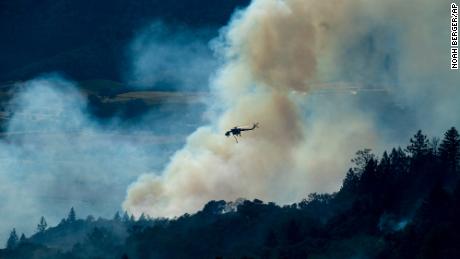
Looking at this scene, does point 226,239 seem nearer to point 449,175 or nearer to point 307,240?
point 307,240

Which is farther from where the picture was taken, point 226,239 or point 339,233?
point 226,239

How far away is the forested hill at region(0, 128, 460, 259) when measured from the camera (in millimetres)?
148000

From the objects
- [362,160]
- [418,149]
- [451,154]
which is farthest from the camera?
[362,160]

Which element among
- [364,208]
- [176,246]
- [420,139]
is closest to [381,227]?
[364,208]

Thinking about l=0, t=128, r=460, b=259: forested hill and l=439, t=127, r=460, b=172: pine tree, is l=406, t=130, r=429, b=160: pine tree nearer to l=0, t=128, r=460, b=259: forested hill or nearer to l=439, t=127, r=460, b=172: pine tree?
l=0, t=128, r=460, b=259: forested hill

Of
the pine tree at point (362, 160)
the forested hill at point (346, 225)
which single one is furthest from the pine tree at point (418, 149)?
the pine tree at point (362, 160)

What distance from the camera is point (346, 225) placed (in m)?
165

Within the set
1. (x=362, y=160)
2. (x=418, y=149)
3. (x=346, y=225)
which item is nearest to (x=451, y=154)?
(x=418, y=149)

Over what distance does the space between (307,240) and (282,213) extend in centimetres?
2043

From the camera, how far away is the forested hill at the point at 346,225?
14800 centimetres

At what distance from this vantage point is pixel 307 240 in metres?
164


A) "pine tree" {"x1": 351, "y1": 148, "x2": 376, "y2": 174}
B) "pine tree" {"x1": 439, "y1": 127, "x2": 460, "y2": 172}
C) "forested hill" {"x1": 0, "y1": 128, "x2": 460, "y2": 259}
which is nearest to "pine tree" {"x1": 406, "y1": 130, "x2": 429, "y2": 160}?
"forested hill" {"x1": 0, "y1": 128, "x2": 460, "y2": 259}

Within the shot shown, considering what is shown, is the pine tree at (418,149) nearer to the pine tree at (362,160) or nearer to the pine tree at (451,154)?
the pine tree at (451,154)

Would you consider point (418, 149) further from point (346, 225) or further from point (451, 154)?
point (346, 225)
